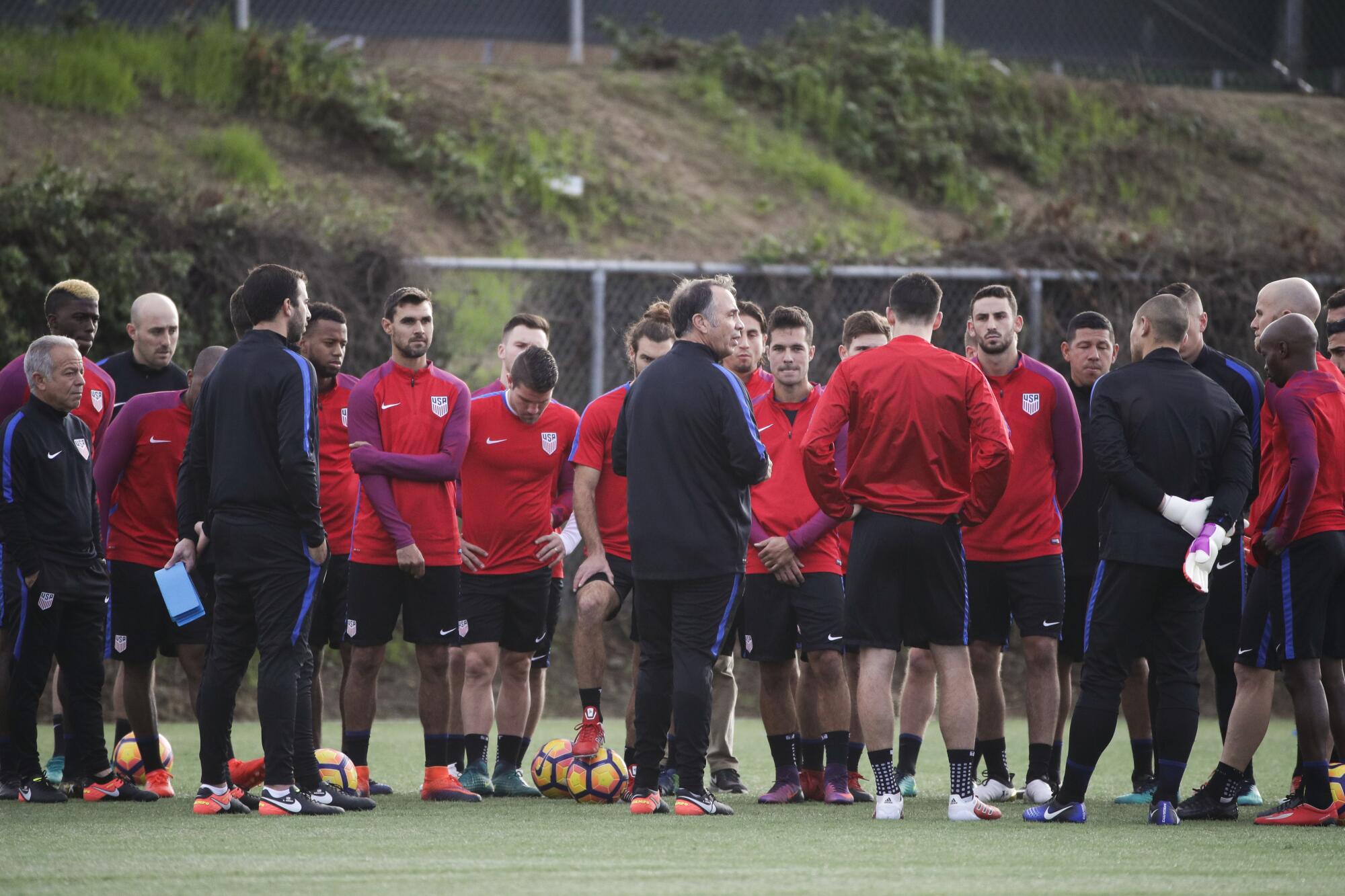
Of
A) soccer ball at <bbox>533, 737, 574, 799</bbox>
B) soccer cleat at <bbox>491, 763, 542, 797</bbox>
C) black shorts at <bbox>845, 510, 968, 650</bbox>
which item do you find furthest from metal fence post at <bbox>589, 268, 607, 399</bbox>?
black shorts at <bbox>845, 510, 968, 650</bbox>

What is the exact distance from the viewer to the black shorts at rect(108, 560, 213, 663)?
7.98m

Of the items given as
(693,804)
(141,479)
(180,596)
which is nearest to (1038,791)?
(693,804)

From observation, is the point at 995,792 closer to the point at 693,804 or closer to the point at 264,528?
the point at 693,804

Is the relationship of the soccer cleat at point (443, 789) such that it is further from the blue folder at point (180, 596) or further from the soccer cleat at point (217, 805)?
the blue folder at point (180, 596)

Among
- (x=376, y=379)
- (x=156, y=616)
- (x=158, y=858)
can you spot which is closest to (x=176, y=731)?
(x=156, y=616)

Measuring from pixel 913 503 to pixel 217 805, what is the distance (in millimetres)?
3381

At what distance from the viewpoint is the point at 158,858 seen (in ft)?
18.0

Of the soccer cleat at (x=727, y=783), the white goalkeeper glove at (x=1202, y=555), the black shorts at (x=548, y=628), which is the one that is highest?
the white goalkeeper glove at (x=1202, y=555)

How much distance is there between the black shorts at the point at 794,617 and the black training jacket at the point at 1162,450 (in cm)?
149

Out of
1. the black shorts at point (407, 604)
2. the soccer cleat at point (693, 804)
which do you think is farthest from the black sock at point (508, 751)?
the soccer cleat at point (693, 804)

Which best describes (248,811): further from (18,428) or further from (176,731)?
(176,731)

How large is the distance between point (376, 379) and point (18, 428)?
5.87 ft

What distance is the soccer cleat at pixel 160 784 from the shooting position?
7.73 meters

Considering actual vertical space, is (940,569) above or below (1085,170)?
below
